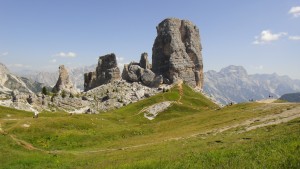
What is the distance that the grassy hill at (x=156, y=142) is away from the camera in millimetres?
23656

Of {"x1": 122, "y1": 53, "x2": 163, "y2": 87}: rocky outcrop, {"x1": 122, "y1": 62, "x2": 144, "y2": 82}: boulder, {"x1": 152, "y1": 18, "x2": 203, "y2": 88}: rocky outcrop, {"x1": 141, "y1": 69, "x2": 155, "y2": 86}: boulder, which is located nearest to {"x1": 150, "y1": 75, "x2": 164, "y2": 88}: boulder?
{"x1": 122, "y1": 53, "x2": 163, "y2": 87}: rocky outcrop

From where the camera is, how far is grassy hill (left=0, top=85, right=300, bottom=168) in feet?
77.6

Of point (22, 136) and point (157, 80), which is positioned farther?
point (157, 80)

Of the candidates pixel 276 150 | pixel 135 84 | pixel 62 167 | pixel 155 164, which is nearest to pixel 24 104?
pixel 135 84

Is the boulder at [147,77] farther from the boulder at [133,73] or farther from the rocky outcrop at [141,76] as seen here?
the boulder at [133,73]

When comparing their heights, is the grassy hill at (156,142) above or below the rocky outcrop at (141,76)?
below

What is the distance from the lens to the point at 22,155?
150 feet

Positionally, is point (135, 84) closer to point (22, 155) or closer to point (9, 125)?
point (9, 125)

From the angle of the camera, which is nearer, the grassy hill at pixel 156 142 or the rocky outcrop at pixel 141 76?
the grassy hill at pixel 156 142

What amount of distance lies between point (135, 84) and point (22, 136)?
383ft

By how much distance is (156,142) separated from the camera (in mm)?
56625

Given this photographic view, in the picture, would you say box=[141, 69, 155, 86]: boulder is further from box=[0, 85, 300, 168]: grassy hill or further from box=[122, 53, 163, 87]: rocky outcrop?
box=[0, 85, 300, 168]: grassy hill

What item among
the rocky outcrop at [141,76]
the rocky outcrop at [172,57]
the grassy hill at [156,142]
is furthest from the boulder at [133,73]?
the grassy hill at [156,142]

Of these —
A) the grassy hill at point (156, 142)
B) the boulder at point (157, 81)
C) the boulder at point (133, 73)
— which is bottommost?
the grassy hill at point (156, 142)
